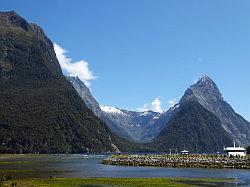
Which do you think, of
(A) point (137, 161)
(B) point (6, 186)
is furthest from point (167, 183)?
(A) point (137, 161)

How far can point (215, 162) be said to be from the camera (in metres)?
140

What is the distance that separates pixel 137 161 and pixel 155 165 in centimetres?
1532

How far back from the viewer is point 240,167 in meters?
127

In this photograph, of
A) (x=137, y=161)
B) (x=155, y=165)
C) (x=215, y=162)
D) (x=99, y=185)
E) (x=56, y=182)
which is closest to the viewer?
(x=99, y=185)

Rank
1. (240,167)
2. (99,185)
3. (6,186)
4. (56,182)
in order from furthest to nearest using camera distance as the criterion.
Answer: (240,167)
(56,182)
(99,185)
(6,186)

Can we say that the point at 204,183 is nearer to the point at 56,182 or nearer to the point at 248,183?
the point at 248,183

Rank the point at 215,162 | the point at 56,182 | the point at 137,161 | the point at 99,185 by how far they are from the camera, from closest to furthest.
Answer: the point at 99,185 → the point at 56,182 → the point at 215,162 → the point at 137,161

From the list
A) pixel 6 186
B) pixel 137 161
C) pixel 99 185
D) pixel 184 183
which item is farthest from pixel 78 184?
pixel 137 161

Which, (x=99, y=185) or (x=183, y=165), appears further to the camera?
(x=183, y=165)

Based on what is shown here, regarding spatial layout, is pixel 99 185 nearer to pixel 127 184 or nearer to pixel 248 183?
pixel 127 184

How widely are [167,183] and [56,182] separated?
66.5 feet

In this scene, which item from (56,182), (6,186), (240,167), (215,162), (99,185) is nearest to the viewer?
(6,186)

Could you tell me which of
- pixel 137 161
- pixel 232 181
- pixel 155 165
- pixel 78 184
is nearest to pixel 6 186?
pixel 78 184

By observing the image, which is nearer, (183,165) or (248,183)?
(248,183)
